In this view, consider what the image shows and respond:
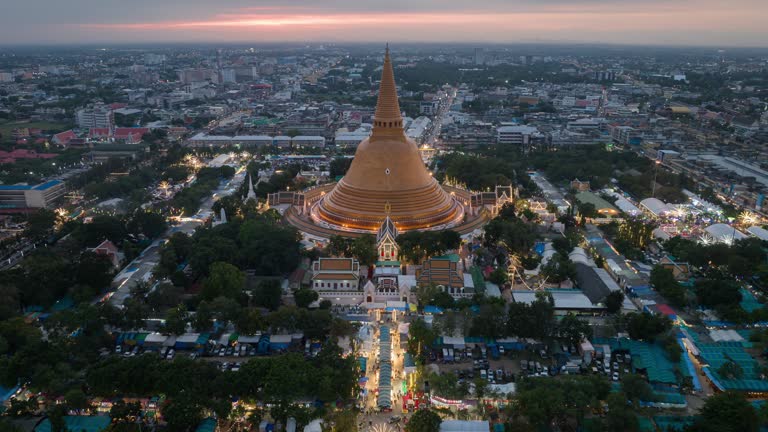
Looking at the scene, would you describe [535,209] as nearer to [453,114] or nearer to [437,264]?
[437,264]

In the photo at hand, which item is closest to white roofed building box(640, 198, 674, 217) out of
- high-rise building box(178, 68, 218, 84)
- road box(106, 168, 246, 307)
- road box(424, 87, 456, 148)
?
road box(424, 87, 456, 148)

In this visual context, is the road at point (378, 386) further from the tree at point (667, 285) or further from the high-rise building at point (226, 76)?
the high-rise building at point (226, 76)

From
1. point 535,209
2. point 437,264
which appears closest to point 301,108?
point 535,209

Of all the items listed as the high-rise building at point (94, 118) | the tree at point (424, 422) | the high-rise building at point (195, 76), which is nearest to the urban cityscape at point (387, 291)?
the tree at point (424, 422)

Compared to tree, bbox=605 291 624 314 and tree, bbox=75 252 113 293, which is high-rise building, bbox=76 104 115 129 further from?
tree, bbox=605 291 624 314

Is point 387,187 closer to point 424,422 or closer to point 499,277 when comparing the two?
point 499,277
